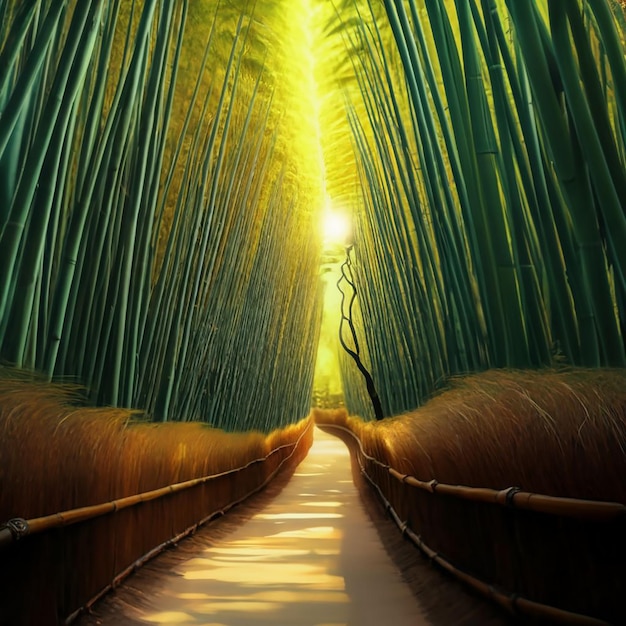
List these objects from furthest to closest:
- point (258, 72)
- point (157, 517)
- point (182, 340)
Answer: point (258, 72) → point (182, 340) → point (157, 517)

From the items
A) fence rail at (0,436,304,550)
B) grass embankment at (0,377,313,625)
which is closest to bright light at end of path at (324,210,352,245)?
fence rail at (0,436,304,550)

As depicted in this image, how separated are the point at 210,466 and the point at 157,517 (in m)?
0.95

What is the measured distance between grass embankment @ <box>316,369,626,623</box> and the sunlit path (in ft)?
0.74

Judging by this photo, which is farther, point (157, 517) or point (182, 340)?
point (182, 340)

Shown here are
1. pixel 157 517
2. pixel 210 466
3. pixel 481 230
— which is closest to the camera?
pixel 481 230

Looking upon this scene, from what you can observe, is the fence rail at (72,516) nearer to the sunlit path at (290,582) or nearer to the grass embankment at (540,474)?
the sunlit path at (290,582)

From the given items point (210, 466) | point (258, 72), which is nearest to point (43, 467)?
point (210, 466)

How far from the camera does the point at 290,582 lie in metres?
1.81

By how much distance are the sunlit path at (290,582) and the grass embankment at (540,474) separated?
23 centimetres

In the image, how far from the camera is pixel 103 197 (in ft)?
5.78

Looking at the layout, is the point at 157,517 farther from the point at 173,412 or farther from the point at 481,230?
the point at 481,230

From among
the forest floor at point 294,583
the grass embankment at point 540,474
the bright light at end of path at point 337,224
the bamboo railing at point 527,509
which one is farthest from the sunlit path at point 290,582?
the bright light at end of path at point 337,224

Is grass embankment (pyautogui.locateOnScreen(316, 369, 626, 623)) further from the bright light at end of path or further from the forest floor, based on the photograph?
the bright light at end of path

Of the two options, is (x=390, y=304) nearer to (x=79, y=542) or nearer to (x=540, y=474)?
(x=79, y=542)
